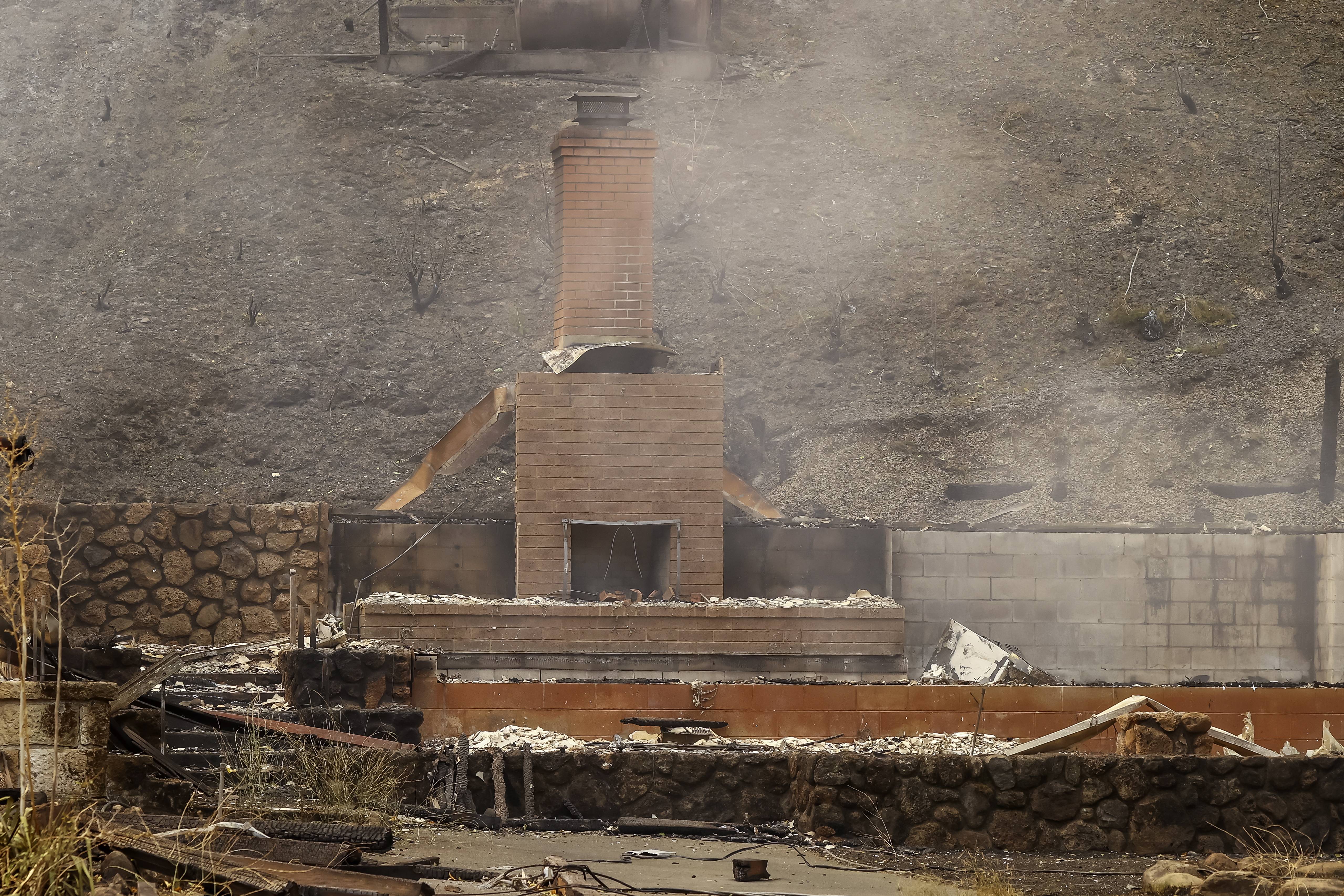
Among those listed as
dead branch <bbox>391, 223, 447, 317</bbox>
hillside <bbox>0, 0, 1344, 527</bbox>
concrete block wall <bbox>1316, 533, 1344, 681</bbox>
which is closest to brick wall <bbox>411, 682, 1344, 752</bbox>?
concrete block wall <bbox>1316, 533, 1344, 681</bbox>

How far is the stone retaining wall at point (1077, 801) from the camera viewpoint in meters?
7.78

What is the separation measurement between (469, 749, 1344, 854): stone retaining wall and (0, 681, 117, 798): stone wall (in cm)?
365

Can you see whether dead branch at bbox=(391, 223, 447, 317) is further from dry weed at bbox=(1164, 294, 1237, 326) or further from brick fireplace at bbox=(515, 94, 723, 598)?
dry weed at bbox=(1164, 294, 1237, 326)

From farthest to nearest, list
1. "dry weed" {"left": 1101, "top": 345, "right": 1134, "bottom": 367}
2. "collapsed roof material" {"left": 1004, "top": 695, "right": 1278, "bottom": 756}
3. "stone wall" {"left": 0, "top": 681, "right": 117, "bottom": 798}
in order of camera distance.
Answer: "dry weed" {"left": 1101, "top": 345, "right": 1134, "bottom": 367} < "collapsed roof material" {"left": 1004, "top": 695, "right": 1278, "bottom": 756} < "stone wall" {"left": 0, "top": 681, "right": 117, "bottom": 798}

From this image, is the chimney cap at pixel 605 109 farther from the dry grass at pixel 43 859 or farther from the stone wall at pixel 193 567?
the dry grass at pixel 43 859

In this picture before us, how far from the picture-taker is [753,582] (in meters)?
13.4

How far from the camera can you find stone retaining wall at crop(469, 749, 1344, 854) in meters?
7.78

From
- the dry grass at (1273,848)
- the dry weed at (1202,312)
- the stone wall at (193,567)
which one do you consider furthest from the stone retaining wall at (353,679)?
the dry weed at (1202,312)

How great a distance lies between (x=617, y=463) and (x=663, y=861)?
17.1 ft

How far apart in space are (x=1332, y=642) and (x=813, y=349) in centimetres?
1007

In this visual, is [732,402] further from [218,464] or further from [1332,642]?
[1332,642]

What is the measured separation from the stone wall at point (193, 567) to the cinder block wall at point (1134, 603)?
5.73m

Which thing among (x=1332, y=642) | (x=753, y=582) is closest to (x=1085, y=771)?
(x=753, y=582)

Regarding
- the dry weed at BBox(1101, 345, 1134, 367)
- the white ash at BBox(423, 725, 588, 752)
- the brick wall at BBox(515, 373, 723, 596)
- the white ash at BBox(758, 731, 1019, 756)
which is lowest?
the white ash at BBox(758, 731, 1019, 756)
